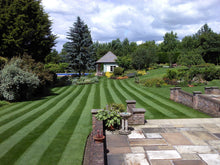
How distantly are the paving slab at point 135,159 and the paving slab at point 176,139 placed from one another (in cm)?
172

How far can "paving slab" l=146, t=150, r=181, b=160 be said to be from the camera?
580cm

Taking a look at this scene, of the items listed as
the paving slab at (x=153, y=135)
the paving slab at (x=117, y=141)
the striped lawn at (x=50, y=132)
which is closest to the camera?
the striped lawn at (x=50, y=132)

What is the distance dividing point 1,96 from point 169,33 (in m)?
87.2

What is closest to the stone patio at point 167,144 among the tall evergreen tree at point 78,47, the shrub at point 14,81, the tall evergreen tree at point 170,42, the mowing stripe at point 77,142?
the mowing stripe at point 77,142

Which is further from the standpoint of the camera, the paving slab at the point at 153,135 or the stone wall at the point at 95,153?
the paving slab at the point at 153,135

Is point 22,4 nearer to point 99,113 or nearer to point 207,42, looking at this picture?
point 99,113

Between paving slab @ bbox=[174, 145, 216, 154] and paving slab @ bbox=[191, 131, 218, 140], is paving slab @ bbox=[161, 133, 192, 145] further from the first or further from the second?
paving slab @ bbox=[191, 131, 218, 140]

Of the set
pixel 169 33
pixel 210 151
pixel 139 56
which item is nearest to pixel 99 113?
pixel 210 151

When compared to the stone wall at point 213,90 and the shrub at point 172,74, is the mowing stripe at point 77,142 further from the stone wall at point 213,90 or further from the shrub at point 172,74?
the shrub at point 172,74

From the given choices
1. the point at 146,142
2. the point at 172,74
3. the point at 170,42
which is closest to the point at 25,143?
the point at 146,142

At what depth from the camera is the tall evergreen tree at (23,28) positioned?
74.5 ft

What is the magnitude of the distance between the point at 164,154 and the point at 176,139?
1492 mm

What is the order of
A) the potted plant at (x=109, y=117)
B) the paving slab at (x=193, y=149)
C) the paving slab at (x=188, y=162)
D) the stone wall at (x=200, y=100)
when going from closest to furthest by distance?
the paving slab at (x=188, y=162)
the paving slab at (x=193, y=149)
the potted plant at (x=109, y=117)
the stone wall at (x=200, y=100)

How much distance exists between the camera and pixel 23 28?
2359 cm
